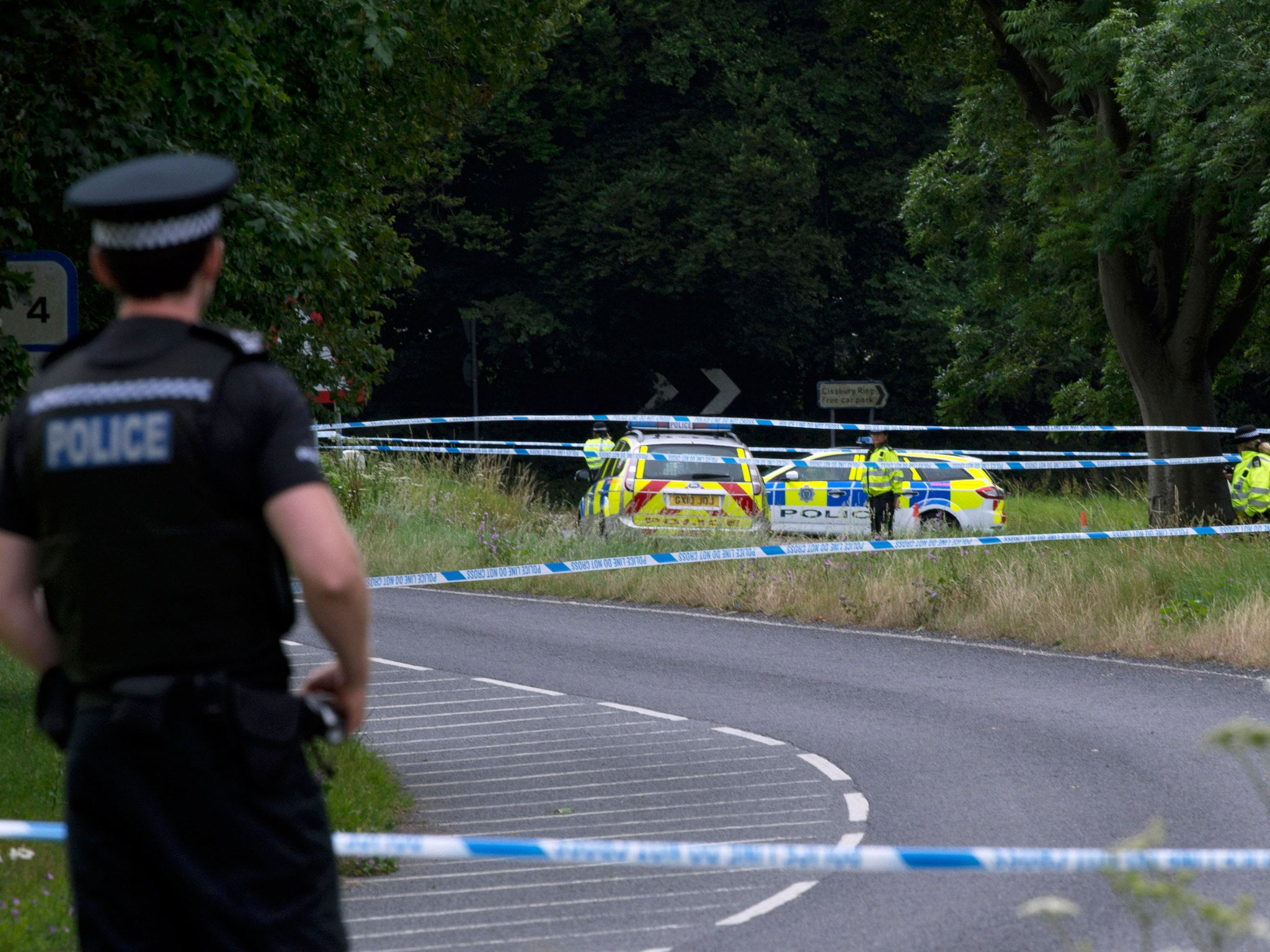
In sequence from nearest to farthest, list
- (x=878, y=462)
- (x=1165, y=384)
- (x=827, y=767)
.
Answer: (x=827, y=767)
(x=878, y=462)
(x=1165, y=384)

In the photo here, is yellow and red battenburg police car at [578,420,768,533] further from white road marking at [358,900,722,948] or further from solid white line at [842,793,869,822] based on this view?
white road marking at [358,900,722,948]

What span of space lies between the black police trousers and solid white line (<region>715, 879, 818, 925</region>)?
3.65m

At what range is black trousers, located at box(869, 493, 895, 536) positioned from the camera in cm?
2145

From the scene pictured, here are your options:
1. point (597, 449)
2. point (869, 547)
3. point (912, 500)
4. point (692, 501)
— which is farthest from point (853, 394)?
point (869, 547)

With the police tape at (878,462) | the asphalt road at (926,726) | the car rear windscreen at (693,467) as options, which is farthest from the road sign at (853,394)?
the asphalt road at (926,726)

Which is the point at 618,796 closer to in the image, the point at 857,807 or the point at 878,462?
the point at 857,807

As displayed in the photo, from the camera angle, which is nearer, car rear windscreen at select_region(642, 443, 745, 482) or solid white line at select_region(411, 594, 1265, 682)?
solid white line at select_region(411, 594, 1265, 682)

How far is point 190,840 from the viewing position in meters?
2.95

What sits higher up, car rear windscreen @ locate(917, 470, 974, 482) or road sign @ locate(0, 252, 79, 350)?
road sign @ locate(0, 252, 79, 350)

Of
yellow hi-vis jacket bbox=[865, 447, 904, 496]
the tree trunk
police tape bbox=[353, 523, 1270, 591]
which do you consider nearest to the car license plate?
police tape bbox=[353, 523, 1270, 591]

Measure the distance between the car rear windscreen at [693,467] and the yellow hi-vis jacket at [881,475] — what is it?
2036mm

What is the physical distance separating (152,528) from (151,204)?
0.55 m

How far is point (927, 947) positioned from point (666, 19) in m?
38.4

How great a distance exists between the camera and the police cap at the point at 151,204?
117 inches
